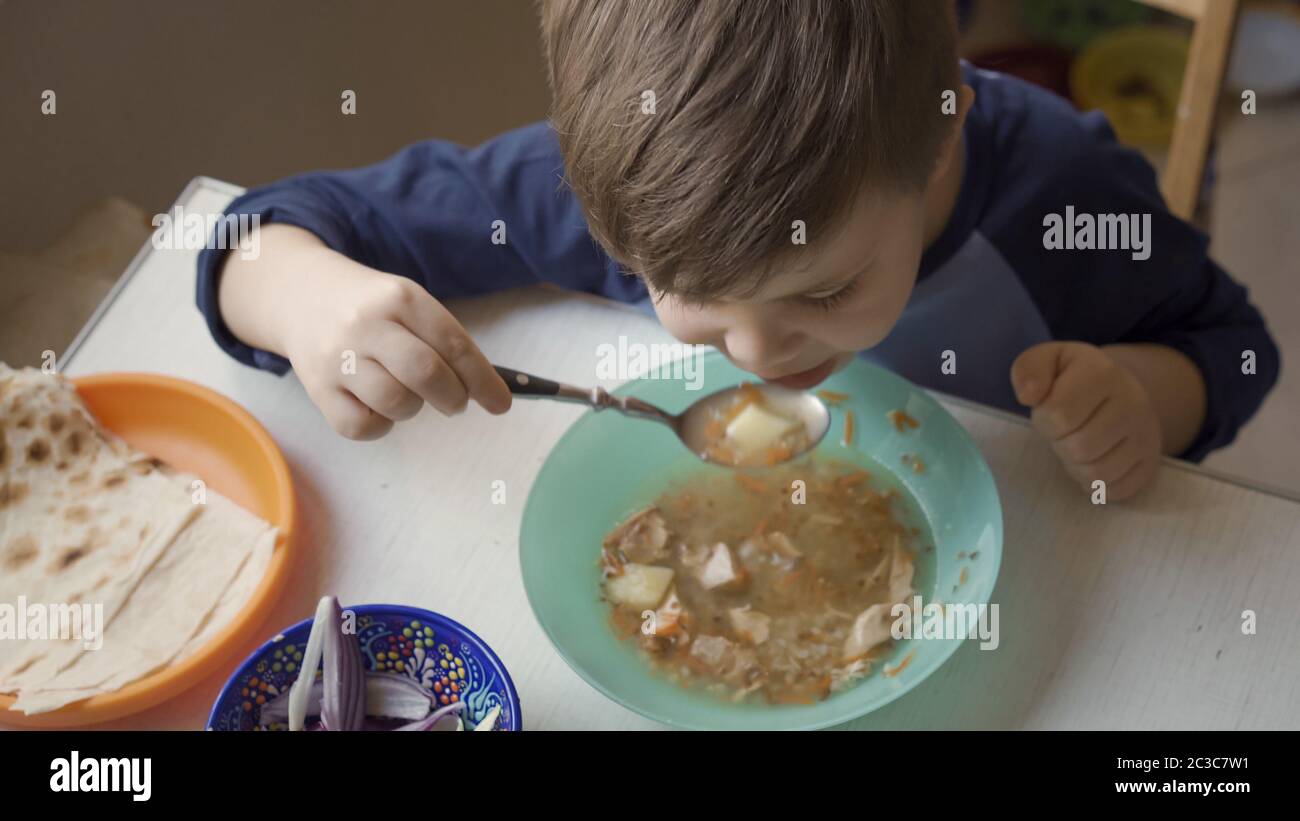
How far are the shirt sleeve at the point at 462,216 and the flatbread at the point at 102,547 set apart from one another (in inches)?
7.5

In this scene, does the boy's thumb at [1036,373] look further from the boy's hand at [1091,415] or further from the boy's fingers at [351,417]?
the boy's fingers at [351,417]

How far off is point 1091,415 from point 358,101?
1.18 m

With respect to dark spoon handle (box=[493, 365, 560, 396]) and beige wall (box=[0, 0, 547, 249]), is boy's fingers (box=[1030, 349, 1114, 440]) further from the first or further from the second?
beige wall (box=[0, 0, 547, 249])

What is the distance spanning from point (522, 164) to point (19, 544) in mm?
503

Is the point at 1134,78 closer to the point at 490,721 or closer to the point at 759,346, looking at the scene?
the point at 759,346

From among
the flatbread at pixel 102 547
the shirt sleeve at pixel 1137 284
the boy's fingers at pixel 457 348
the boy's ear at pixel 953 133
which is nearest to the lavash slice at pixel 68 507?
the flatbread at pixel 102 547

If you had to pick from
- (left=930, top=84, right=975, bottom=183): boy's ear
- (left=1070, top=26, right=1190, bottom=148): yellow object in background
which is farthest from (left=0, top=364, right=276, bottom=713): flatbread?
(left=1070, top=26, right=1190, bottom=148): yellow object in background

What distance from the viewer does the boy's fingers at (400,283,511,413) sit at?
2.72ft

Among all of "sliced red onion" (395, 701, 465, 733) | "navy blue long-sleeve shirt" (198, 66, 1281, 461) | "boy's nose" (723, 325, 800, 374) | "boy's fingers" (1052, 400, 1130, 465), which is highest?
"navy blue long-sleeve shirt" (198, 66, 1281, 461)

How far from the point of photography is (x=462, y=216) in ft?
3.43

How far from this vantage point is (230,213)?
1.03 meters
